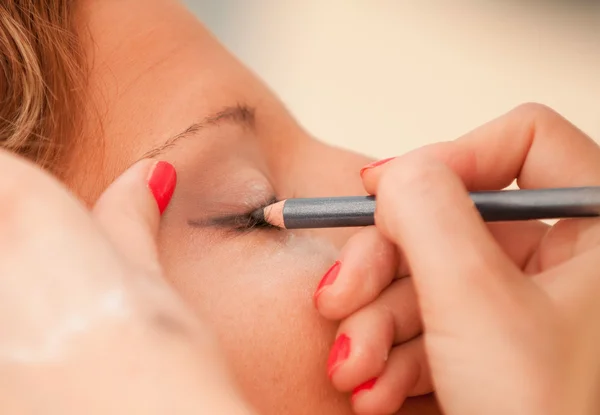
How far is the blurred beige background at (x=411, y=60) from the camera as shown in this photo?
857 millimetres

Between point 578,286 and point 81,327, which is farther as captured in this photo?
point 578,286

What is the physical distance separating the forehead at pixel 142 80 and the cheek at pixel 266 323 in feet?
0.28

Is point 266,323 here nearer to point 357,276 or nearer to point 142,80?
point 357,276

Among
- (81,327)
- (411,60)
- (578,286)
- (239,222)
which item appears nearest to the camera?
(81,327)

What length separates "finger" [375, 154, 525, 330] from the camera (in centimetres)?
30

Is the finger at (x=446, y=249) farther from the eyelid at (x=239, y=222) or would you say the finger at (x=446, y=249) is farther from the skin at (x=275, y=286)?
the eyelid at (x=239, y=222)

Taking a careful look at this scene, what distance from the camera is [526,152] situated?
422 mm

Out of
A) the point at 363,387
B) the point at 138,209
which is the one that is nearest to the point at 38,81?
the point at 138,209

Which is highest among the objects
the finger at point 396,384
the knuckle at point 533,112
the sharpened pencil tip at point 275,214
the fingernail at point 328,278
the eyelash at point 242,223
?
the knuckle at point 533,112

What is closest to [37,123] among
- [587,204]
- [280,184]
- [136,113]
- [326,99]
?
[136,113]

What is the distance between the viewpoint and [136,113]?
0.43 metres

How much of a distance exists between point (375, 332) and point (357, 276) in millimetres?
34

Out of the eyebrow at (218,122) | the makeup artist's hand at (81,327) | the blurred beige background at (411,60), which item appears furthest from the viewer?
the blurred beige background at (411,60)

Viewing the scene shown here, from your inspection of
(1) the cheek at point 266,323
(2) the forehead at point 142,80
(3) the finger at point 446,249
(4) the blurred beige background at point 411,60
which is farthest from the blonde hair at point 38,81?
(4) the blurred beige background at point 411,60
